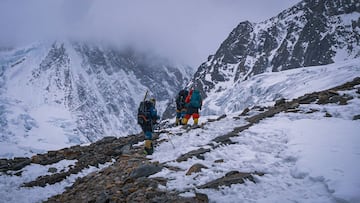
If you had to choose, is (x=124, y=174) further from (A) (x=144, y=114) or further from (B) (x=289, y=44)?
(B) (x=289, y=44)

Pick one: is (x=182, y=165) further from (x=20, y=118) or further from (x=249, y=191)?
(x=20, y=118)

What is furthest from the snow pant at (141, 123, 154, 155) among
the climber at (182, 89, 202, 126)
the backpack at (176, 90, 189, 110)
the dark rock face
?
the dark rock face

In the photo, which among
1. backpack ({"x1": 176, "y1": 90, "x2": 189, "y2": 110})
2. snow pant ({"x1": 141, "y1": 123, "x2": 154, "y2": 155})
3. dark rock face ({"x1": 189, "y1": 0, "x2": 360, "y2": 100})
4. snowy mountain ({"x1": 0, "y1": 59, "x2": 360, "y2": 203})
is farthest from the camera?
dark rock face ({"x1": 189, "y1": 0, "x2": 360, "y2": 100})

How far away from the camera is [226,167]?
24.1 ft

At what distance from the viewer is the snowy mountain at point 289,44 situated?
124 m

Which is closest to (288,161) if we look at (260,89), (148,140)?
(148,140)

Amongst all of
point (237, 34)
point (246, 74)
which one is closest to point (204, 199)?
point (246, 74)

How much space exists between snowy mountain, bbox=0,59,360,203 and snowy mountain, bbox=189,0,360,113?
107 metres

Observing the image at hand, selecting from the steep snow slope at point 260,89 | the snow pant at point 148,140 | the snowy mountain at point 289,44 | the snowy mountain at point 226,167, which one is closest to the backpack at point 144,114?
the snow pant at point 148,140

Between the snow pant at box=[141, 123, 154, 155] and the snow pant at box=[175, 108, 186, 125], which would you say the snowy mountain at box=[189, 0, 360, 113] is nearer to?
the snow pant at box=[175, 108, 186, 125]

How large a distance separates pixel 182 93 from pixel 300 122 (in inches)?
327

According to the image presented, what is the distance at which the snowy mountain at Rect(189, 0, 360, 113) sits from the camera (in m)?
124

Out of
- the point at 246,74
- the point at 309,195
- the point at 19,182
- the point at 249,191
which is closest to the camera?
the point at 309,195

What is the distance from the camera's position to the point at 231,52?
17512 centimetres
